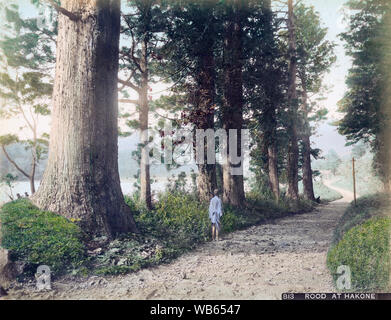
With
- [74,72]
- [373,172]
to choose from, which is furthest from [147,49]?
[373,172]

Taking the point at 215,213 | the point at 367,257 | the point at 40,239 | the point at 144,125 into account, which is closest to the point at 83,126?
the point at 40,239

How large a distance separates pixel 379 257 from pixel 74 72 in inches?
259

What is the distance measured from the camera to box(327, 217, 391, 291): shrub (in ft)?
12.8

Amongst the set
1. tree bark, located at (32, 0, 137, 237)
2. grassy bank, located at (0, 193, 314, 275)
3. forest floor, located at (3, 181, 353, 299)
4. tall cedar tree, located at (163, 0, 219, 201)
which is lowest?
forest floor, located at (3, 181, 353, 299)

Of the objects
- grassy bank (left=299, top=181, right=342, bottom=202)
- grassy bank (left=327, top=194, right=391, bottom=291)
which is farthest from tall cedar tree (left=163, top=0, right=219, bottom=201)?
grassy bank (left=299, top=181, right=342, bottom=202)

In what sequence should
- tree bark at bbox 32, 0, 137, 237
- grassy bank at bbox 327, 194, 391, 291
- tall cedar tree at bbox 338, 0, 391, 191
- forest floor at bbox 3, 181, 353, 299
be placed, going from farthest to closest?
tree bark at bbox 32, 0, 137, 237, tall cedar tree at bbox 338, 0, 391, 191, forest floor at bbox 3, 181, 353, 299, grassy bank at bbox 327, 194, 391, 291

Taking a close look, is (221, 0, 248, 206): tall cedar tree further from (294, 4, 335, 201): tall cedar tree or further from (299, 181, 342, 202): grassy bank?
(299, 181, 342, 202): grassy bank

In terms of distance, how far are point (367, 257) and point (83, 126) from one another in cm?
580

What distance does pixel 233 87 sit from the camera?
1132 cm

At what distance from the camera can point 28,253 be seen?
478cm

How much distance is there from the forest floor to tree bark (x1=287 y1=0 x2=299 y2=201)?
25.0ft

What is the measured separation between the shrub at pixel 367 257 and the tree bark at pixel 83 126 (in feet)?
14.6

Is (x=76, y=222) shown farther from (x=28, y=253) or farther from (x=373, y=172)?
(x=373, y=172)

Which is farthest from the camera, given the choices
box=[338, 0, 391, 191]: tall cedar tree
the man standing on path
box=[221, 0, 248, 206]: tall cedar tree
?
box=[221, 0, 248, 206]: tall cedar tree
